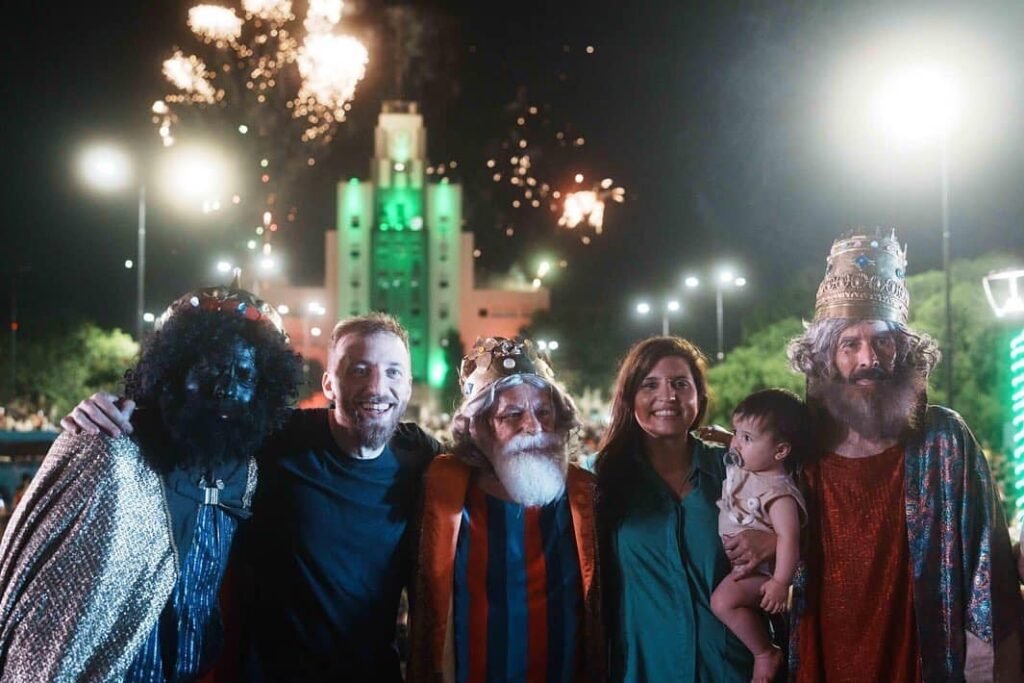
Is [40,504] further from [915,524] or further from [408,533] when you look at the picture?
[915,524]

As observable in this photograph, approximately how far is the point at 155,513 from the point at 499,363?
1.86 m

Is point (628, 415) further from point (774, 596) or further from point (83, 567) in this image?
point (83, 567)

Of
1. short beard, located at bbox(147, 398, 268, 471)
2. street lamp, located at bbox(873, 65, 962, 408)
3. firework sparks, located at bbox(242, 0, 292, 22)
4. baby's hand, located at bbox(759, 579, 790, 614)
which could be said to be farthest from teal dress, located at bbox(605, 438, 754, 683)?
firework sparks, located at bbox(242, 0, 292, 22)

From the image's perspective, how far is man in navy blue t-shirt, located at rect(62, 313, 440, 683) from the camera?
4.29 metres

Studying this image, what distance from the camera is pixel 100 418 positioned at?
378 cm

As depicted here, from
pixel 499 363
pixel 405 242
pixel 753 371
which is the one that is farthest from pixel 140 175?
pixel 405 242

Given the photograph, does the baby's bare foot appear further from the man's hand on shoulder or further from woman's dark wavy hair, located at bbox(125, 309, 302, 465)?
the man's hand on shoulder

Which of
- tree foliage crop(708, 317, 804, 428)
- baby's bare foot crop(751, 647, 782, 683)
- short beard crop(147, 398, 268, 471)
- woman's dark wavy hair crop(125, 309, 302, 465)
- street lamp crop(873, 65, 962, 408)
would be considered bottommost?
baby's bare foot crop(751, 647, 782, 683)

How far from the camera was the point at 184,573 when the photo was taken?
395cm

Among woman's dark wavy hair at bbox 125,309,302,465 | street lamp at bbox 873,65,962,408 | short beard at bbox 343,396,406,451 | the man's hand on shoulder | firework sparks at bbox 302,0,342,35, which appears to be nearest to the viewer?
the man's hand on shoulder

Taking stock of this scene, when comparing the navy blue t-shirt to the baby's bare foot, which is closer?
the baby's bare foot

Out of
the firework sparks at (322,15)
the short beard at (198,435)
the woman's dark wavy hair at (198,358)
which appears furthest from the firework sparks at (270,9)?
the short beard at (198,435)

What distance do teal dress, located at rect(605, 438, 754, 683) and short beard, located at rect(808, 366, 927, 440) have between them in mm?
655

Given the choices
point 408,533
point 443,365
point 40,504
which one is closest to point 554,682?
point 408,533
